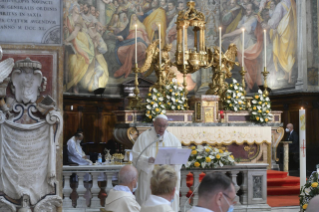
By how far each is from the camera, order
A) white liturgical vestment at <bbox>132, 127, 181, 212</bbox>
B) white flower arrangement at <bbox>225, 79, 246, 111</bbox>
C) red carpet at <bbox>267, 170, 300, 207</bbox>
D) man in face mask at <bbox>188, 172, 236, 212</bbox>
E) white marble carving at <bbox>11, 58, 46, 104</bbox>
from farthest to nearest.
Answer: white flower arrangement at <bbox>225, 79, 246, 111</bbox> < red carpet at <bbox>267, 170, 300, 207</bbox> < white liturgical vestment at <bbox>132, 127, 181, 212</bbox> < white marble carving at <bbox>11, 58, 46, 104</bbox> < man in face mask at <bbox>188, 172, 236, 212</bbox>

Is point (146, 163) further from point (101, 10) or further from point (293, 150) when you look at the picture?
point (101, 10)

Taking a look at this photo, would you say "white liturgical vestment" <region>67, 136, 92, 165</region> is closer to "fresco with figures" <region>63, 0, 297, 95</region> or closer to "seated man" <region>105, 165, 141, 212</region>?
"seated man" <region>105, 165, 141, 212</region>

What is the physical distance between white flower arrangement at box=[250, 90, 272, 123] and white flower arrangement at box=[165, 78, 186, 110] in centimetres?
168

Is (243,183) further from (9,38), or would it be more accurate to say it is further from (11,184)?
(9,38)

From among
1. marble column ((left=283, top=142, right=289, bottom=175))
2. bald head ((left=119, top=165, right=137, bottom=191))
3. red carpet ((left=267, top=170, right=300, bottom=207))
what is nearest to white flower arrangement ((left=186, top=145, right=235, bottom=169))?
red carpet ((left=267, top=170, right=300, bottom=207))

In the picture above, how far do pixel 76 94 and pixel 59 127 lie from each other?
979cm

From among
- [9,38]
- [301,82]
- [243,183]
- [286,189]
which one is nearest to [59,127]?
[9,38]

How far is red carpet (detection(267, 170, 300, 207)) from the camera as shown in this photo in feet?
→ 26.9

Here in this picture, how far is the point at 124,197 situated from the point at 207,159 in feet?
10.4

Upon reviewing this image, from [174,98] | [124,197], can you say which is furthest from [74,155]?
[124,197]

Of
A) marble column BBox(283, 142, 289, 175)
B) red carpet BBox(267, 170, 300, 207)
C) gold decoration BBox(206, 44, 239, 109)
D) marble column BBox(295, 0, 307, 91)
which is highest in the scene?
marble column BBox(295, 0, 307, 91)

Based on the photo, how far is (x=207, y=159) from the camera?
23.5ft

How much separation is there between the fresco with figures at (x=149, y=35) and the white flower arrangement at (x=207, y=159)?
8743 mm

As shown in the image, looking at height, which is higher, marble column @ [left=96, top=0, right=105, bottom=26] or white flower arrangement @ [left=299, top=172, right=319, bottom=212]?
marble column @ [left=96, top=0, right=105, bottom=26]
